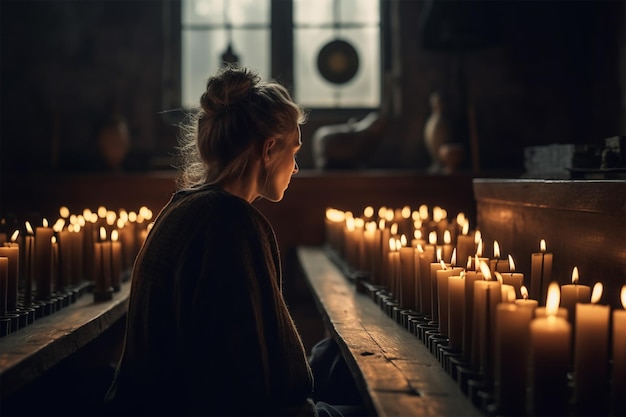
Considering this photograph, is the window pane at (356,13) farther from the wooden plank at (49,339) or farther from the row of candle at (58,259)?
the wooden plank at (49,339)

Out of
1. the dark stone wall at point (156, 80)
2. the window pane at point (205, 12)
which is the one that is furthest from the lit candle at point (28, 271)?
the window pane at point (205, 12)

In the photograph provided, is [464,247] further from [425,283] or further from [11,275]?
[11,275]

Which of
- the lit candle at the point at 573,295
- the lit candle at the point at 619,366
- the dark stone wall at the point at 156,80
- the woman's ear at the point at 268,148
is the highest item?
the dark stone wall at the point at 156,80

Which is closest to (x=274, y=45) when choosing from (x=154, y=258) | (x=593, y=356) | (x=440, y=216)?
(x=440, y=216)

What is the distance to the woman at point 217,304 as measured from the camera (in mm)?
1986

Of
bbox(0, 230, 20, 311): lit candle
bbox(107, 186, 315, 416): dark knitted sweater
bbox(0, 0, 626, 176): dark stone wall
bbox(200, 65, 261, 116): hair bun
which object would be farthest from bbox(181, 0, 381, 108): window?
bbox(107, 186, 315, 416): dark knitted sweater

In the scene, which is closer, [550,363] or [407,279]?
[550,363]

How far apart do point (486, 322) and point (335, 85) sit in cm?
520

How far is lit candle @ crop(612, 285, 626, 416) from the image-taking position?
1515 millimetres

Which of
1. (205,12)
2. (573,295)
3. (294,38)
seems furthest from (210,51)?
(573,295)

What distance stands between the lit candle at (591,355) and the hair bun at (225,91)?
1.16 m

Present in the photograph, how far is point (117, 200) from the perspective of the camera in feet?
18.4

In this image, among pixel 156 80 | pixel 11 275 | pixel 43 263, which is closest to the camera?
pixel 11 275

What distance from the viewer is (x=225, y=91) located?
2256 millimetres
